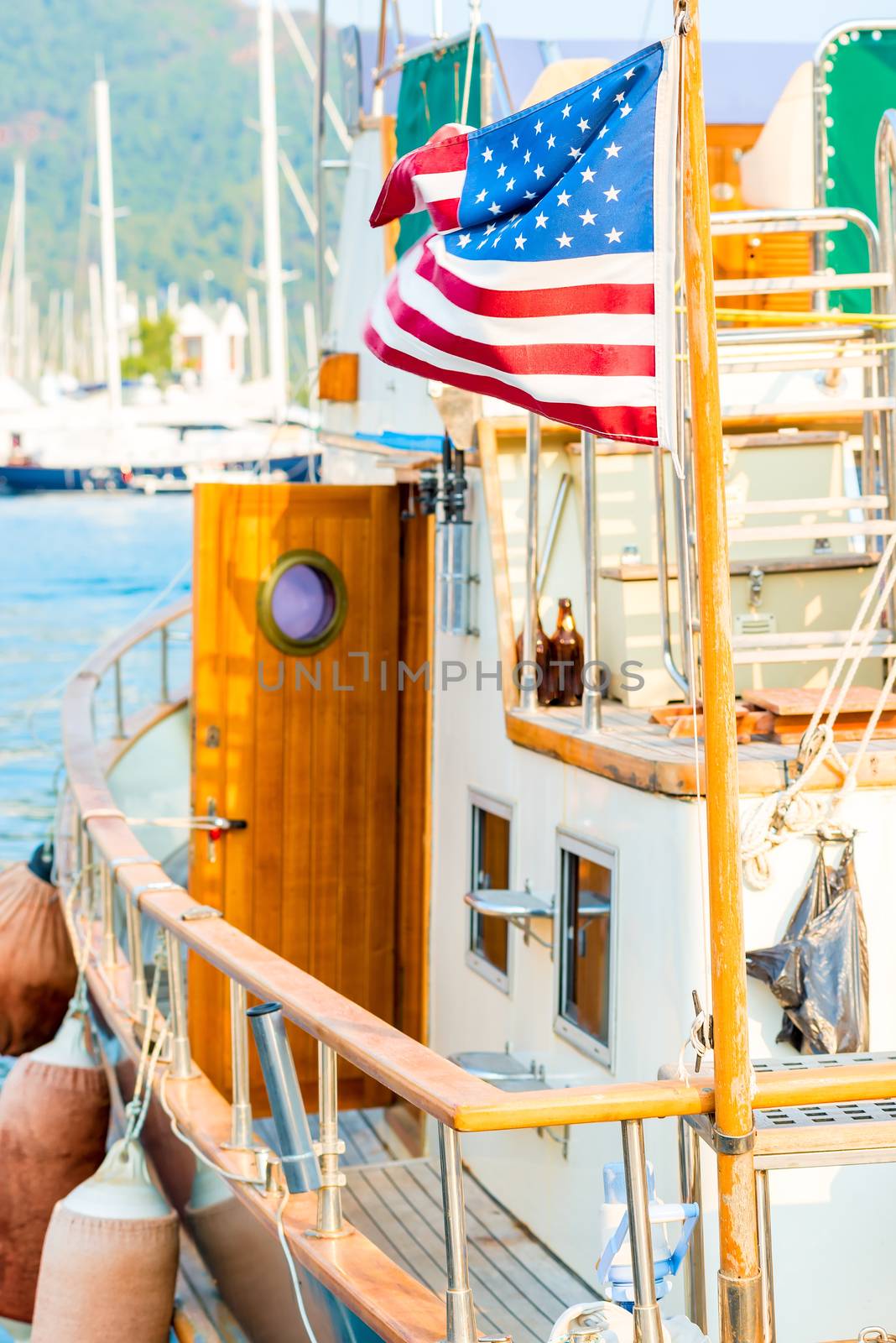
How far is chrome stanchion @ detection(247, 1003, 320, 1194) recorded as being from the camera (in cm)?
393

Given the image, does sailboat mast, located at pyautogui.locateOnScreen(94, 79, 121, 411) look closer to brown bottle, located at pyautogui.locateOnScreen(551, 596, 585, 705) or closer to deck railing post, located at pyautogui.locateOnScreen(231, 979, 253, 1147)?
brown bottle, located at pyautogui.locateOnScreen(551, 596, 585, 705)

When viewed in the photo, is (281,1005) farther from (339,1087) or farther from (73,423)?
(73,423)

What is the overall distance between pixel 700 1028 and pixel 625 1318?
540 mm

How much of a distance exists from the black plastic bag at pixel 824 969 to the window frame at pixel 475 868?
1.41 meters

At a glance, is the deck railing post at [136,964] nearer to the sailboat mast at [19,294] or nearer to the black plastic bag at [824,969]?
the black plastic bag at [824,969]

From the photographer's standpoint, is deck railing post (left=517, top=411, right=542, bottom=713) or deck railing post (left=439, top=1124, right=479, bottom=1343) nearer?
deck railing post (left=439, top=1124, right=479, bottom=1343)

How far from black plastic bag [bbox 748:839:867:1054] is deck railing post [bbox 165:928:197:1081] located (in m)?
1.84

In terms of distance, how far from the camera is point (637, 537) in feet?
18.5

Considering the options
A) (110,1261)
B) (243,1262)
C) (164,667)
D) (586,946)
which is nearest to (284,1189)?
(243,1262)

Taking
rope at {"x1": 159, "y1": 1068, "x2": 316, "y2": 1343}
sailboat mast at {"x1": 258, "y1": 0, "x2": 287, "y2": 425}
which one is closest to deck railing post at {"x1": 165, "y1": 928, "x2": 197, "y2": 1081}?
rope at {"x1": 159, "y1": 1068, "x2": 316, "y2": 1343}

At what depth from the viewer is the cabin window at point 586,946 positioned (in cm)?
458

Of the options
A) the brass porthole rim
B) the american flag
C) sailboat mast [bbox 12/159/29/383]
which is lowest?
the brass porthole rim

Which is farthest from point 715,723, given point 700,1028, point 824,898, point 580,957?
point 580,957

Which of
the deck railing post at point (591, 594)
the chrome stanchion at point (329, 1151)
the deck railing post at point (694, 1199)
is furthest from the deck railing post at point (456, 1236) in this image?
the deck railing post at point (591, 594)
